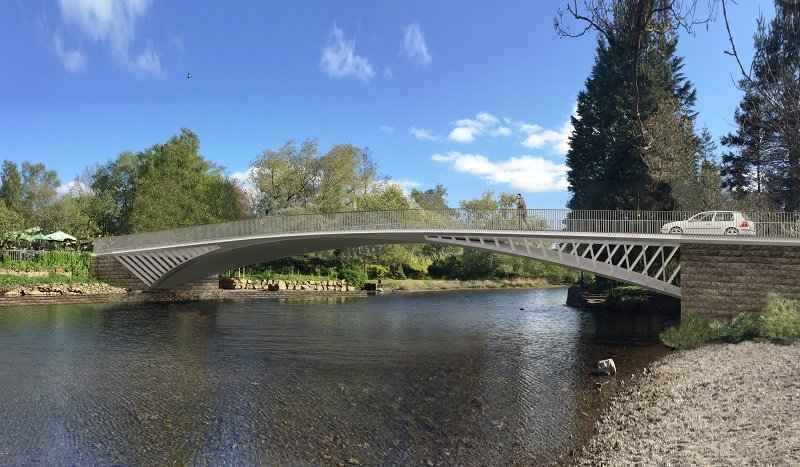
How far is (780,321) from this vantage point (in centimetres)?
1745

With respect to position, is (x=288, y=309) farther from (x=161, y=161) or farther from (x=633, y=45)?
(x=161, y=161)

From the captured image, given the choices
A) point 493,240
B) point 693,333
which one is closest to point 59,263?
point 493,240

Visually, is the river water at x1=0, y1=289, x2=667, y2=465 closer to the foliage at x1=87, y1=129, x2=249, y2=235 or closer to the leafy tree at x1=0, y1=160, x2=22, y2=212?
the foliage at x1=87, y1=129, x2=249, y2=235

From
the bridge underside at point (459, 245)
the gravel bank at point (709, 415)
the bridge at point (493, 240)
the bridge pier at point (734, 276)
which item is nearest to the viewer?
the gravel bank at point (709, 415)

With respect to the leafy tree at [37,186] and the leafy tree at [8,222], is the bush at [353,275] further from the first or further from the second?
the leafy tree at [37,186]

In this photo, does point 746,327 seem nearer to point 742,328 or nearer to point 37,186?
point 742,328

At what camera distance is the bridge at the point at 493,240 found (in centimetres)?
2148

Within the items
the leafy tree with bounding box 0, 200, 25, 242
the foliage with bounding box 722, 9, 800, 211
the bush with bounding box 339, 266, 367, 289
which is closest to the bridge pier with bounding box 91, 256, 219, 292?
the leafy tree with bounding box 0, 200, 25, 242

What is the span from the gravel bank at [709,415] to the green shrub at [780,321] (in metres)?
1.39

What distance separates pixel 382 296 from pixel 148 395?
119 ft

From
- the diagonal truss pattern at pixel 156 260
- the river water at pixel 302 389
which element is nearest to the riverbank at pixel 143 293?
the diagonal truss pattern at pixel 156 260

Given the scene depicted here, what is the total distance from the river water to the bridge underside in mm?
3265

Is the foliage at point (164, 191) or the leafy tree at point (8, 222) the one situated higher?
the foliage at point (164, 191)

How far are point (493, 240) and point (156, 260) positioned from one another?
26992mm
